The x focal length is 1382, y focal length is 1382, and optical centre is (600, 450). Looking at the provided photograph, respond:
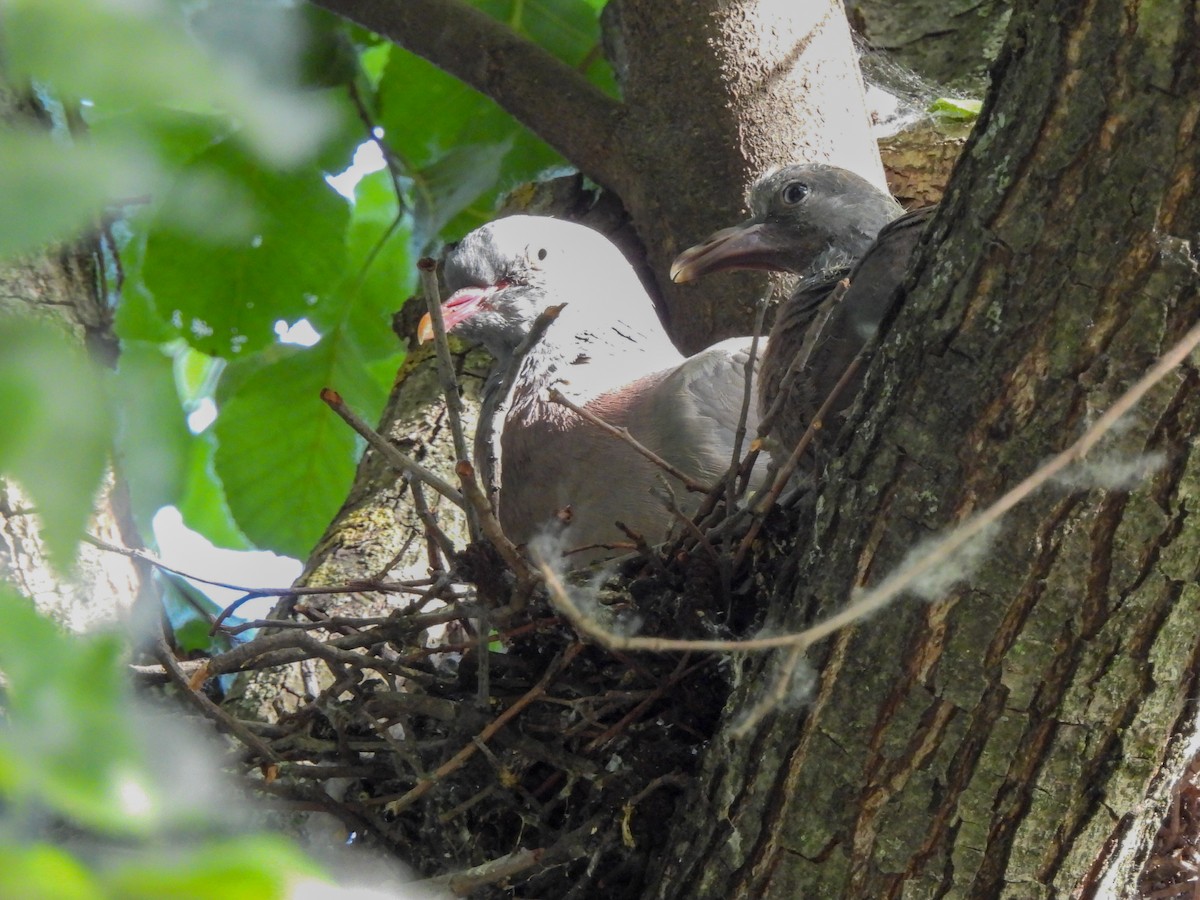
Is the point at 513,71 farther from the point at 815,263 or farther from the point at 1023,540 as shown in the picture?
the point at 1023,540

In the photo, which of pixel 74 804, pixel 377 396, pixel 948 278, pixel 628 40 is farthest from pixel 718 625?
pixel 377 396

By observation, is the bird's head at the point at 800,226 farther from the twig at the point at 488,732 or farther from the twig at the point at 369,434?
the twig at the point at 369,434

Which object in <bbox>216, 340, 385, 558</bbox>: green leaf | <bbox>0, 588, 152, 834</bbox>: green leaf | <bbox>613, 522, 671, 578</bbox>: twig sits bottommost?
<bbox>216, 340, 385, 558</bbox>: green leaf

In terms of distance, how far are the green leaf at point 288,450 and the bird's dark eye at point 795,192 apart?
46.4 inches

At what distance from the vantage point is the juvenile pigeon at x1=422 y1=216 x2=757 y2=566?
2270 millimetres

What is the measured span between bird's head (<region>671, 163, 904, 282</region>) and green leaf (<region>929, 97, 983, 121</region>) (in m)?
0.37

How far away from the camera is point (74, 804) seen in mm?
355

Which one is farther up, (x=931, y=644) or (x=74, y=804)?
(x=74, y=804)

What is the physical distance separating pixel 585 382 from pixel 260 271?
0.89m

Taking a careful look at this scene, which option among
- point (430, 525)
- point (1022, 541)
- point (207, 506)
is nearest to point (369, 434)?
point (430, 525)

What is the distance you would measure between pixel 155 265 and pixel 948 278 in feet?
6.82

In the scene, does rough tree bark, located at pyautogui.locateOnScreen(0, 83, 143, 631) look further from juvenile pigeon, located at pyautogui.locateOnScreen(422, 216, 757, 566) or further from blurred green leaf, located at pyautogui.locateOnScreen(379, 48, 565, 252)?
blurred green leaf, located at pyautogui.locateOnScreen(379, 48, 565, 252)

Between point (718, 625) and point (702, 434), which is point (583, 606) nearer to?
point (718, 625)

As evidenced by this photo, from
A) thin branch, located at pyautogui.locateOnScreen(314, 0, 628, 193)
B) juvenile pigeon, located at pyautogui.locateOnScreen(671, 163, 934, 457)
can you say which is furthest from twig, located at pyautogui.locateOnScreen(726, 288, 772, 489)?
thin branch, located at pyautogui.locateOnScreen(314, 0, 628, 193)
